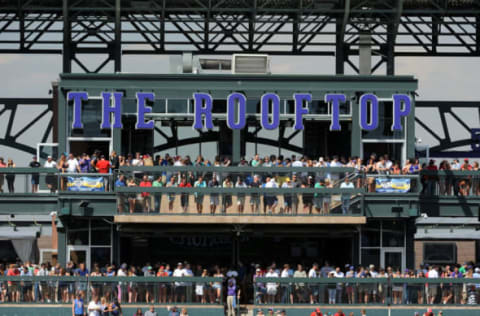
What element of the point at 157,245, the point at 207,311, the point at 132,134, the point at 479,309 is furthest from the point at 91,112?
the point at 479,309

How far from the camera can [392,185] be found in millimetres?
48656

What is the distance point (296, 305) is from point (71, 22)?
59.0 ft

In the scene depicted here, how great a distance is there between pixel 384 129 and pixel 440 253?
20.1 m

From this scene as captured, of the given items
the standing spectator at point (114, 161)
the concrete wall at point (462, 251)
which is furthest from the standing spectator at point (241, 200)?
the concrete wall at point (462, 251)

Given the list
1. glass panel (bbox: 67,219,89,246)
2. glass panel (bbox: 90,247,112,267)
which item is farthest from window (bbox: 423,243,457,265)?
glass panel (bbox: 67,219,89,246)

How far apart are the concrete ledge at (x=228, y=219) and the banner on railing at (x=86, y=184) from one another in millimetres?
2069

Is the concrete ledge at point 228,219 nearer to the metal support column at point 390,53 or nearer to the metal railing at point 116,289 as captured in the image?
the metal railing at point 116,289

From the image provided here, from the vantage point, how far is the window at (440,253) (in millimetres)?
68000

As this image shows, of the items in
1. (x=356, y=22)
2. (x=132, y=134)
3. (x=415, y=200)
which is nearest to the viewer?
(x=415, y=200)

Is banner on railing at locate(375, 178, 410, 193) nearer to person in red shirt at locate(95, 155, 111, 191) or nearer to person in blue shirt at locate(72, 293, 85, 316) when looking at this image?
person in red shirt at locate(95, 155, 111, 191)

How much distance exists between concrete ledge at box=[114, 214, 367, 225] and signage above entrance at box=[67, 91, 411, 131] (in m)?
4.17

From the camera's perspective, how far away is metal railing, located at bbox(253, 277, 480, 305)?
45.3 meters

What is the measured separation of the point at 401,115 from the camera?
1960 inches

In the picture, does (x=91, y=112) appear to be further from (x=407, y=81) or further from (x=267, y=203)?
(x=407, y=81)
